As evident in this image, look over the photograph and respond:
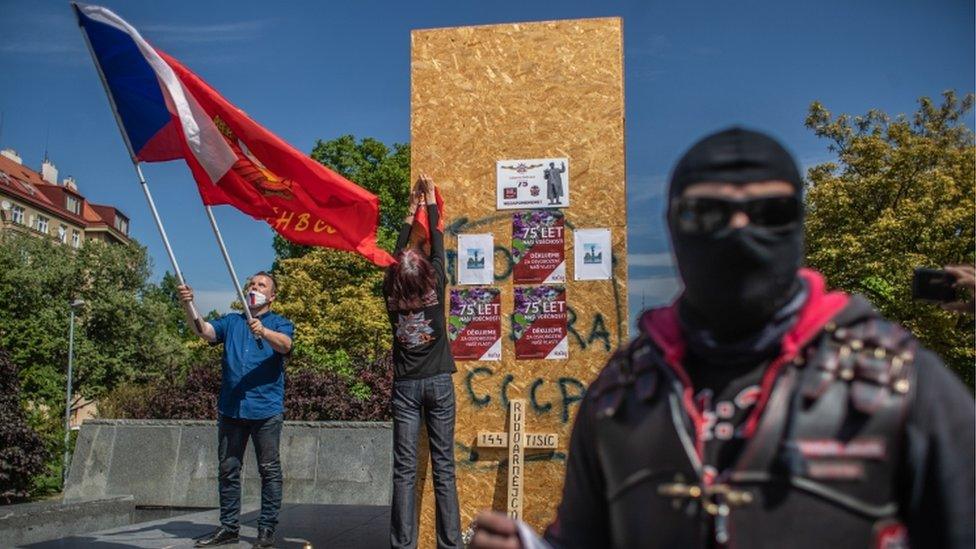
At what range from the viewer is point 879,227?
28.3 metres

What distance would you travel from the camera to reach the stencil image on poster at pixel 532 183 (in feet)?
25.4

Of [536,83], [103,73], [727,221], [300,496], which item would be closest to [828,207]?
[300,496]

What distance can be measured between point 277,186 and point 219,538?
3.15m

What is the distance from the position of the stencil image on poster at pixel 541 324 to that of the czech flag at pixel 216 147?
138 cm

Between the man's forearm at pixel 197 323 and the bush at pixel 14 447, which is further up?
the man's forearm at pixel 197 323

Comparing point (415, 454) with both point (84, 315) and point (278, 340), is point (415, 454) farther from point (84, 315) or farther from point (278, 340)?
point (84, 315)

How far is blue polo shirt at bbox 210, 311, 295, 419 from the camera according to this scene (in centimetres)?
781

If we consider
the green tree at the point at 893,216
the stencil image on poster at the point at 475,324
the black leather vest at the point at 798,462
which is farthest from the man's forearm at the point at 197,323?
the green tree at the point at 893,216

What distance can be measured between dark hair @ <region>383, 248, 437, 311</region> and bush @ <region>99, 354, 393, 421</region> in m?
9.87

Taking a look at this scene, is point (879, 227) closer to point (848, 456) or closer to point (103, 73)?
point (103, 73)

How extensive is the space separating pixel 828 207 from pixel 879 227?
2258 mm

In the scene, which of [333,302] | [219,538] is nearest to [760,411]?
[219,538]

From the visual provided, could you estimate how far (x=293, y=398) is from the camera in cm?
1659

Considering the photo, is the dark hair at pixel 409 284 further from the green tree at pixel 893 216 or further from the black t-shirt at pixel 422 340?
the green tree at pixel 893 216
